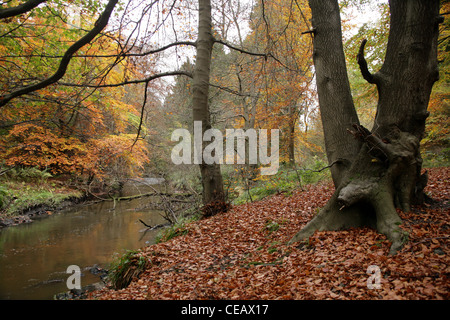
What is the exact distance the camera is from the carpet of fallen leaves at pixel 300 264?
2406mm

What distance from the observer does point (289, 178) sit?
37.4 ft

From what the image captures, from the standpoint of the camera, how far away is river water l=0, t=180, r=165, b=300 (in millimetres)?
6040

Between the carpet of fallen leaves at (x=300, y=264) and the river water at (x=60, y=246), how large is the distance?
3.11m

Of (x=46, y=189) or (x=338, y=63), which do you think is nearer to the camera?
(x=338, y=63)

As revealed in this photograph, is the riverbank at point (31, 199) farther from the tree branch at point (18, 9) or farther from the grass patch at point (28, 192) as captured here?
the tree branch at point (18, 9)

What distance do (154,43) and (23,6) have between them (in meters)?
3.43

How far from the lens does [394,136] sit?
373 cm

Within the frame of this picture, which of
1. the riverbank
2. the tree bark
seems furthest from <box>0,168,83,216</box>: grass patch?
the tree bark

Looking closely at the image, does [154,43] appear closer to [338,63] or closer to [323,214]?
[338,63]

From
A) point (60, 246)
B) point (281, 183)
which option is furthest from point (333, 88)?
point (60, 246)

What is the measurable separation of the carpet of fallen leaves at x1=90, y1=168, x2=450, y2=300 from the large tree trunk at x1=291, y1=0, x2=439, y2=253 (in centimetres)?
24

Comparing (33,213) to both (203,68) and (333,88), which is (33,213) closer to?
(203,68)
